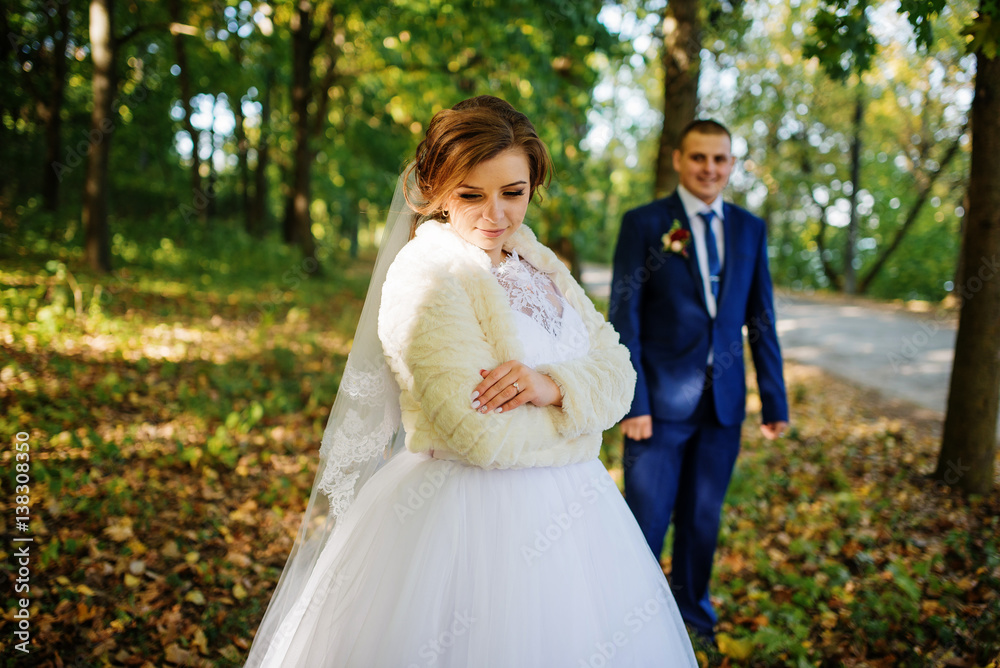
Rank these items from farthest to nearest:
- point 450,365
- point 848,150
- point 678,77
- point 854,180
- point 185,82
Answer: point 848,150 < point 854,180 < point 185,82 < point 678,77 < point 450,365

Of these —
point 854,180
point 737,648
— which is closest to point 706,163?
point 737,648

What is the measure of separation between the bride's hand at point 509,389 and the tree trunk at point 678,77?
4.22 m

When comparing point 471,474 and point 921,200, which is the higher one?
point 921,200

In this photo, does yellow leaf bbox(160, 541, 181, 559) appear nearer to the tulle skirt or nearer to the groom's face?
the tulle skirt

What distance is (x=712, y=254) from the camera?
3096 mm

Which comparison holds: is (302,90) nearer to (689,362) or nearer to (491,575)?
(689,362)

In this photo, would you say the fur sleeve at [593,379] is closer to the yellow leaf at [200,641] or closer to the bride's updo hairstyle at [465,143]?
the bride's updo hairstyle at [465,143]

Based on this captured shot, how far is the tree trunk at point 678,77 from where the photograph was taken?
5395 millimetres

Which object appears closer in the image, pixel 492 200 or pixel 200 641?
pixel 492 200

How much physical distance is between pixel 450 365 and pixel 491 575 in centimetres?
63

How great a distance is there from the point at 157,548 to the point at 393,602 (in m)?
2.64

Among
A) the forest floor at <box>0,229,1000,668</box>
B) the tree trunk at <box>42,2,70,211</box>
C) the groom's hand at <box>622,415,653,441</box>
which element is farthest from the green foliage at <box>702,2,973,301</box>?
the tree trunk at <box>42,2,70,211</box>

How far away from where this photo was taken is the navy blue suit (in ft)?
10.0

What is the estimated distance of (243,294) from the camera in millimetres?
11016
